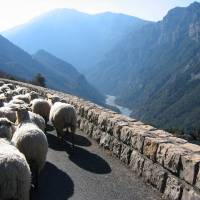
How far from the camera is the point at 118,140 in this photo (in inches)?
455

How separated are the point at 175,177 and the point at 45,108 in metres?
8.83

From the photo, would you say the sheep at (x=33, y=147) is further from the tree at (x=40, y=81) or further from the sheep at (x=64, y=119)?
the tree at (x=40, y=81)

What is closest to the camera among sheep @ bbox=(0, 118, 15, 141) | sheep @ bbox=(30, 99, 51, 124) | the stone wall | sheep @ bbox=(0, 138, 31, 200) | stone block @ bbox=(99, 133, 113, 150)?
sheep @ bbox=(0, 138, 31, 200)

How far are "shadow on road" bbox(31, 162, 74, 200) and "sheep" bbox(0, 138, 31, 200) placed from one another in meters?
1.95

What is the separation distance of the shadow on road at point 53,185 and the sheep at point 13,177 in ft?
6.38

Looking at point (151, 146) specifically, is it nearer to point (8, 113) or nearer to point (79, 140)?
point (79, 140)

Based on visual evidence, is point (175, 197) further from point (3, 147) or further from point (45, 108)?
point (45, 108)

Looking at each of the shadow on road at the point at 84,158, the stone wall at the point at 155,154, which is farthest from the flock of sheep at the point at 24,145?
the stone wall at the point at 155,154

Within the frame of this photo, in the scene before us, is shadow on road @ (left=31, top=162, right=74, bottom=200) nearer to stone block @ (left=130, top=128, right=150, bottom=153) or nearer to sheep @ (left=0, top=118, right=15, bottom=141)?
sheep @ (left=0, top=118, right=15, bottom=141)

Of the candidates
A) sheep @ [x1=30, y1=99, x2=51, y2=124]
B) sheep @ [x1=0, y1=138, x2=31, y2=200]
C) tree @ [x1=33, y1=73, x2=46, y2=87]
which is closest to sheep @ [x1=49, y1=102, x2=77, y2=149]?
sheep @ [x1=30, y1=99, x2=51, y2=124]

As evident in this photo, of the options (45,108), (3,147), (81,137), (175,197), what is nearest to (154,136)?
(175,197)

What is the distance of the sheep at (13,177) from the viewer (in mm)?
6342

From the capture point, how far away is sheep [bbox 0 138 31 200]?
20.8 feet

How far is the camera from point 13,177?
6434 mm
